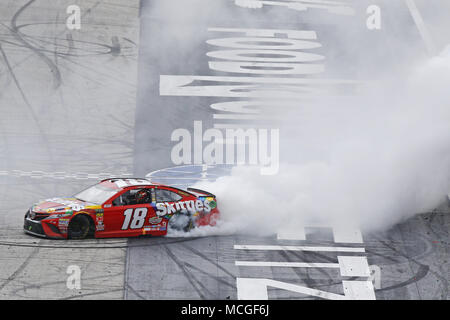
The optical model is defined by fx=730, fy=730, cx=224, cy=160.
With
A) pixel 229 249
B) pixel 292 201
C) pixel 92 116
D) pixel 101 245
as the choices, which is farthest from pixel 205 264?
pixel 92 116

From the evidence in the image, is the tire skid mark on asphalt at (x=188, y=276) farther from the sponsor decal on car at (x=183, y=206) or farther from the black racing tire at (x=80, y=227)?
the black racing tire at (x=80, y=227)

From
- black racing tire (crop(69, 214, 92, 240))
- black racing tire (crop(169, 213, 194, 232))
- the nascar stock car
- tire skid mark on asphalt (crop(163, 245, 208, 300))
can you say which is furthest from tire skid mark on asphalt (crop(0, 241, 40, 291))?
black racing tire (crop(169, 213, 194, 232))

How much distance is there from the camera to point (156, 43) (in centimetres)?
2155

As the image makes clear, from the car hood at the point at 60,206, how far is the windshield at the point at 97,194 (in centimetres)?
15

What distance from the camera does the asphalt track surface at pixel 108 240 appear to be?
11.8 meters

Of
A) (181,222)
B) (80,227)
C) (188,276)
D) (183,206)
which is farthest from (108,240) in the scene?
(188,276)

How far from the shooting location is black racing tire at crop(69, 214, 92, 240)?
41.6ft

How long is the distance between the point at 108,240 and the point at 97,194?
0.93 metres

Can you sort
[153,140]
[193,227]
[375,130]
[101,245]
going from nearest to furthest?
1. [101,245]
2. [193,227]
3. [375,130]
4. [153,140]

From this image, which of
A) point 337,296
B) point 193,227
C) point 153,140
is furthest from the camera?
point 153,140

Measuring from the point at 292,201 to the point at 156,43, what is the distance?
900 cm

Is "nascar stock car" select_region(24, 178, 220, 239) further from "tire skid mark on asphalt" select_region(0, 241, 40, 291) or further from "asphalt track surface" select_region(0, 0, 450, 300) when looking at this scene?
"tire skid mark on asphalt" select_region(0, 241, 40, 291)

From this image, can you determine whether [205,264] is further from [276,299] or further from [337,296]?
[337,296]

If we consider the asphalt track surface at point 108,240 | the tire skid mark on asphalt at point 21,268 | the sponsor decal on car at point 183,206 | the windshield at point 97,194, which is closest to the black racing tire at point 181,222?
the sponsor decal on car at point 183,206
